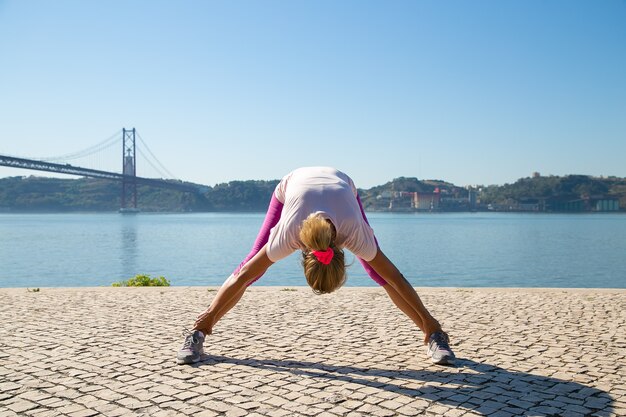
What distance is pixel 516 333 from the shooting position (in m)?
4.69

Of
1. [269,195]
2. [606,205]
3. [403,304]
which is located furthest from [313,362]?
[606,205]

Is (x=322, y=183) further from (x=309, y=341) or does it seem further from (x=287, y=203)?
(x=309, y=341)

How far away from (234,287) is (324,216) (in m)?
0.89

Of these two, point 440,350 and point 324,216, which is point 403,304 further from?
point 324,216

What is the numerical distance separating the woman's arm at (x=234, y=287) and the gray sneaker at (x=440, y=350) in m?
1.21

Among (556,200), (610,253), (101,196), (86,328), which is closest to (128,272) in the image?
(86,328)

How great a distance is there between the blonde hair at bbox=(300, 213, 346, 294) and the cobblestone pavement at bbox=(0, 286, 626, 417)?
2.01 feet

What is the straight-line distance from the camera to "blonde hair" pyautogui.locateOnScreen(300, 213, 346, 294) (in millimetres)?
2881

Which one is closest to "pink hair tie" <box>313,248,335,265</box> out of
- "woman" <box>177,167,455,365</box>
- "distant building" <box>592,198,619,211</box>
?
"woman" <box>177,167,455,365</box>

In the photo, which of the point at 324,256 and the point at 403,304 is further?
the point at 403,304

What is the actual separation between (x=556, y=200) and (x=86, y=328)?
324ft

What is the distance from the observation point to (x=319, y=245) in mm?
2881

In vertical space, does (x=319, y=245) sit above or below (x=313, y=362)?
above

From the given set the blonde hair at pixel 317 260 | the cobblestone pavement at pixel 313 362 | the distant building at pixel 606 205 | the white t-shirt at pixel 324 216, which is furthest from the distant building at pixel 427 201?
the blonde hair at pixel 317 260
